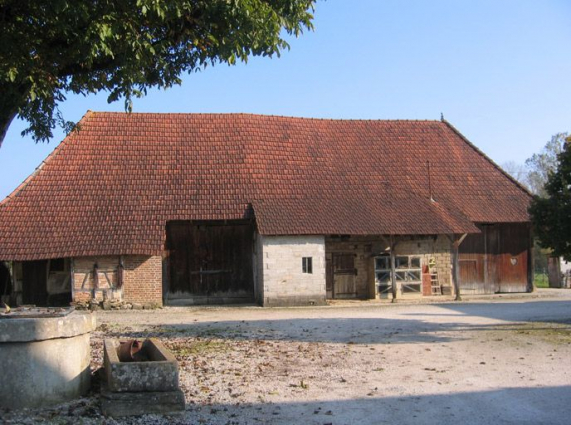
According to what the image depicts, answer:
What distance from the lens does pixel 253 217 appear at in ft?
70.3

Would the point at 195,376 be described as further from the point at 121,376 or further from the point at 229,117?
the point at 229,117

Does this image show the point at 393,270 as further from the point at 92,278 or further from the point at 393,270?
the point at 92,278

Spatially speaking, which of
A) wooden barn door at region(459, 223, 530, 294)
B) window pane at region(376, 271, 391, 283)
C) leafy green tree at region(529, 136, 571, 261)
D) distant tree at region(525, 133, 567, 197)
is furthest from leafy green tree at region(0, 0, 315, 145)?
distant tree at region(525, 133, 567, 197)

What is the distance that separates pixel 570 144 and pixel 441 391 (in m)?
8.15

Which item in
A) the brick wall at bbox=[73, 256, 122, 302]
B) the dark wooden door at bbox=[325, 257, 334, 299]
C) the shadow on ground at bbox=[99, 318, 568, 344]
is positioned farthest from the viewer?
the dark wooden door at bbox=[325, 257, 334, 299]

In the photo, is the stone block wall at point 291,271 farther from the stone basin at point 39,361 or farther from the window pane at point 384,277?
the stone basin at point 39,361

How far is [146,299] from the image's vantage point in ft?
67.3

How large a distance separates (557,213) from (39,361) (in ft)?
37.5

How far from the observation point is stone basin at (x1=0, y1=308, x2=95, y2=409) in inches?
280

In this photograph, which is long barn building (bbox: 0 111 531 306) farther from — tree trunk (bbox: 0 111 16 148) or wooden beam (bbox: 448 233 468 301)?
tree trunk (bbox: 0 111 16 148)

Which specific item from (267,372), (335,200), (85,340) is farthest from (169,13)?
(335,200)

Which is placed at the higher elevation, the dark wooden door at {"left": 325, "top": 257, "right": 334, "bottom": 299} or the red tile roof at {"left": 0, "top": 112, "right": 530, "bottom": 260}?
the red tile roof at {"left": 0, "top": 112, "right": 530, "bottom": 260}

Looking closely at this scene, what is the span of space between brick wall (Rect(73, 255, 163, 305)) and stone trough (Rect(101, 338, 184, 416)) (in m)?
13.5

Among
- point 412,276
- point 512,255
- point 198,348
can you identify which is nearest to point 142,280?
point 198,348
